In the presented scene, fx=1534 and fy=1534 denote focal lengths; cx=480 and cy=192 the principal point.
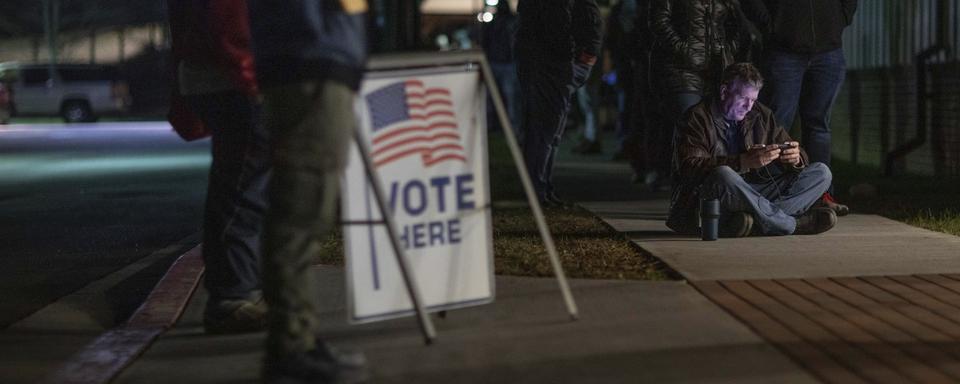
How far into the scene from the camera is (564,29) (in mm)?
10609

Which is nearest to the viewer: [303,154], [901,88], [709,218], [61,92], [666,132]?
[303,154]

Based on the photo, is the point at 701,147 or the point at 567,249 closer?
the point at 567,249

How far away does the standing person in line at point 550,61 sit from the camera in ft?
34.9

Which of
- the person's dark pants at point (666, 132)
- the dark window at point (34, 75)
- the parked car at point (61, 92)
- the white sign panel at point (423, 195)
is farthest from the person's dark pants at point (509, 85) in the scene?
the dark window at point (34, 75)

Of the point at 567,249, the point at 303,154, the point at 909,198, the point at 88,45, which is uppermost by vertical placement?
the point at 88,45

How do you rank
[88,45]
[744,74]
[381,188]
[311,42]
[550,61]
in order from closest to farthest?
[311,42] < [381,188] < [744,74] < [550,61] < [88,45]

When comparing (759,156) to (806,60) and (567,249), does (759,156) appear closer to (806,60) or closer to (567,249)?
(567,249)

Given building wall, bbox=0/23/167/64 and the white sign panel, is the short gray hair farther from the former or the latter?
building wall, bbox=0/23/167/64

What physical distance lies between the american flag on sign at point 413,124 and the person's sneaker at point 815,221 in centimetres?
370

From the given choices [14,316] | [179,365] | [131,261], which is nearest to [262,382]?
[179,365]

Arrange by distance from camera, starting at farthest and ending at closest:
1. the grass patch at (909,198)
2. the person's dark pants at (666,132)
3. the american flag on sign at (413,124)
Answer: the person's dark pants at (666,132) < the grass patch at (909,198) < the american flag on sign at (413,124)

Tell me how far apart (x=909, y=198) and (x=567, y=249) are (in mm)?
4400

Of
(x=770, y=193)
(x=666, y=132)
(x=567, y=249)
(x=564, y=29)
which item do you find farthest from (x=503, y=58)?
(x=567, y=249)

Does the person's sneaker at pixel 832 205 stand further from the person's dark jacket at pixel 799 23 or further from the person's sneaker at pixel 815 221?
the person's dark jacket at pixel 799 23
